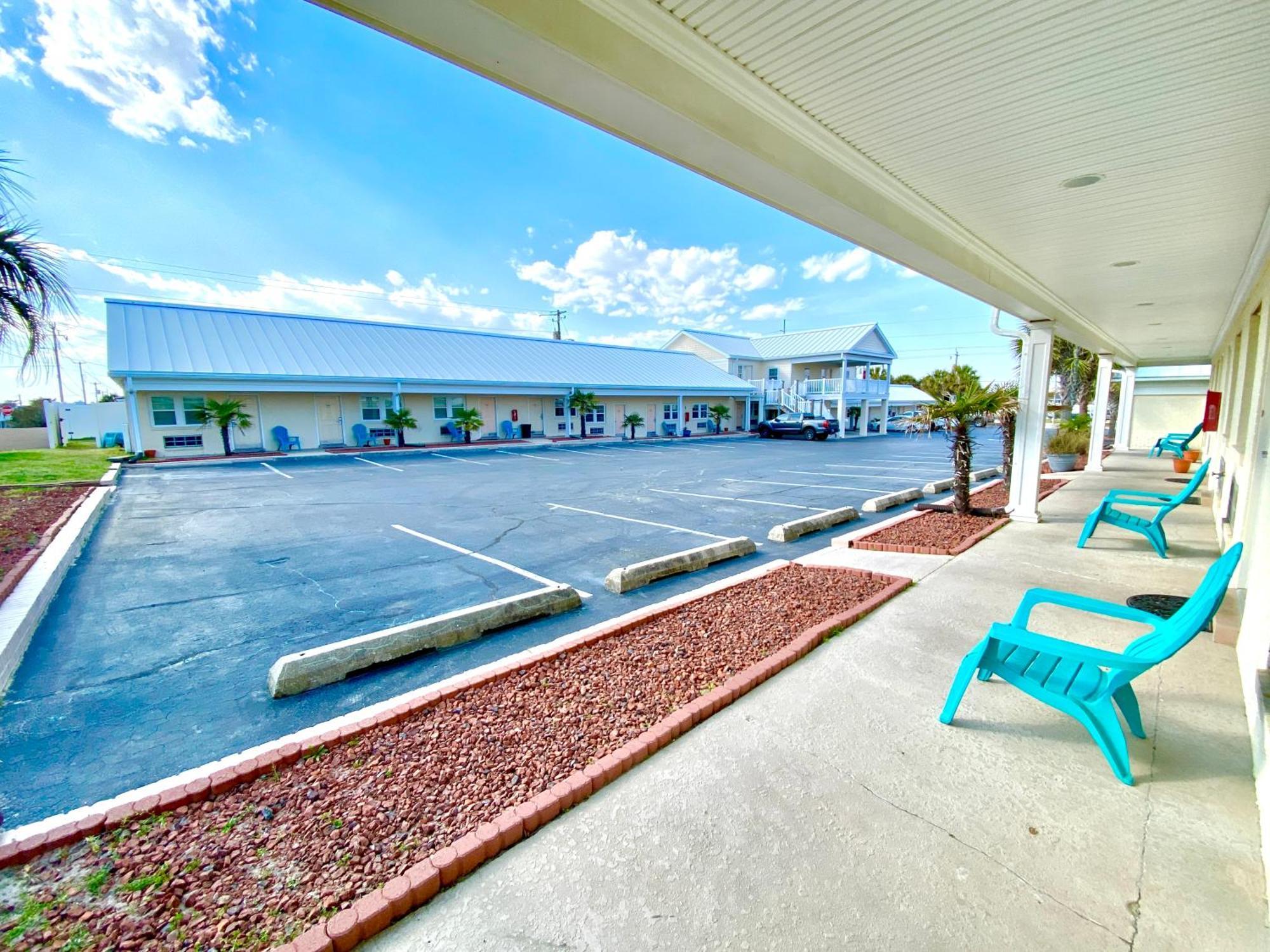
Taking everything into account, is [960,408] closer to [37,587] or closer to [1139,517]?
[1139,517]

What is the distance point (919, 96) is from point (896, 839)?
394 cm

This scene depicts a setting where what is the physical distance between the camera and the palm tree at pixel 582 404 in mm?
27516

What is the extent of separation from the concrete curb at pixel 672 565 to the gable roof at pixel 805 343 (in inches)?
1138

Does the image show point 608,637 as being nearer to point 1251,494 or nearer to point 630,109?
point 630,109

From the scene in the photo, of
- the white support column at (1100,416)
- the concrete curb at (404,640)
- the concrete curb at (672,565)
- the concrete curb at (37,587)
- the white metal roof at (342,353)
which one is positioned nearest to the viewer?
the concrete curb at (404,640)

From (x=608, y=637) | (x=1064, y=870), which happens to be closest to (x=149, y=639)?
(x=608, y=637)

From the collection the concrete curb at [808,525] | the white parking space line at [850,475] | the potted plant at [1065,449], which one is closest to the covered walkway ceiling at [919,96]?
the concrete curb at [808,525]

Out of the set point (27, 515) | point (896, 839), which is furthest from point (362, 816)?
point (27, 515)

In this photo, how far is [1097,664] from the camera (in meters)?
2.77

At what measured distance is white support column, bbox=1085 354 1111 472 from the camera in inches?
547

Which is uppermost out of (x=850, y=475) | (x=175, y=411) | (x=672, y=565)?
(x=175, y=411)

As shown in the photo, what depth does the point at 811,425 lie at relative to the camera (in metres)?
29.4

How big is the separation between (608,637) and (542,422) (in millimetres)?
24542

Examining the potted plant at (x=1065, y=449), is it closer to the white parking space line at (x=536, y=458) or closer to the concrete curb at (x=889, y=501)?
the concrete curb at (x=889, y=501)
